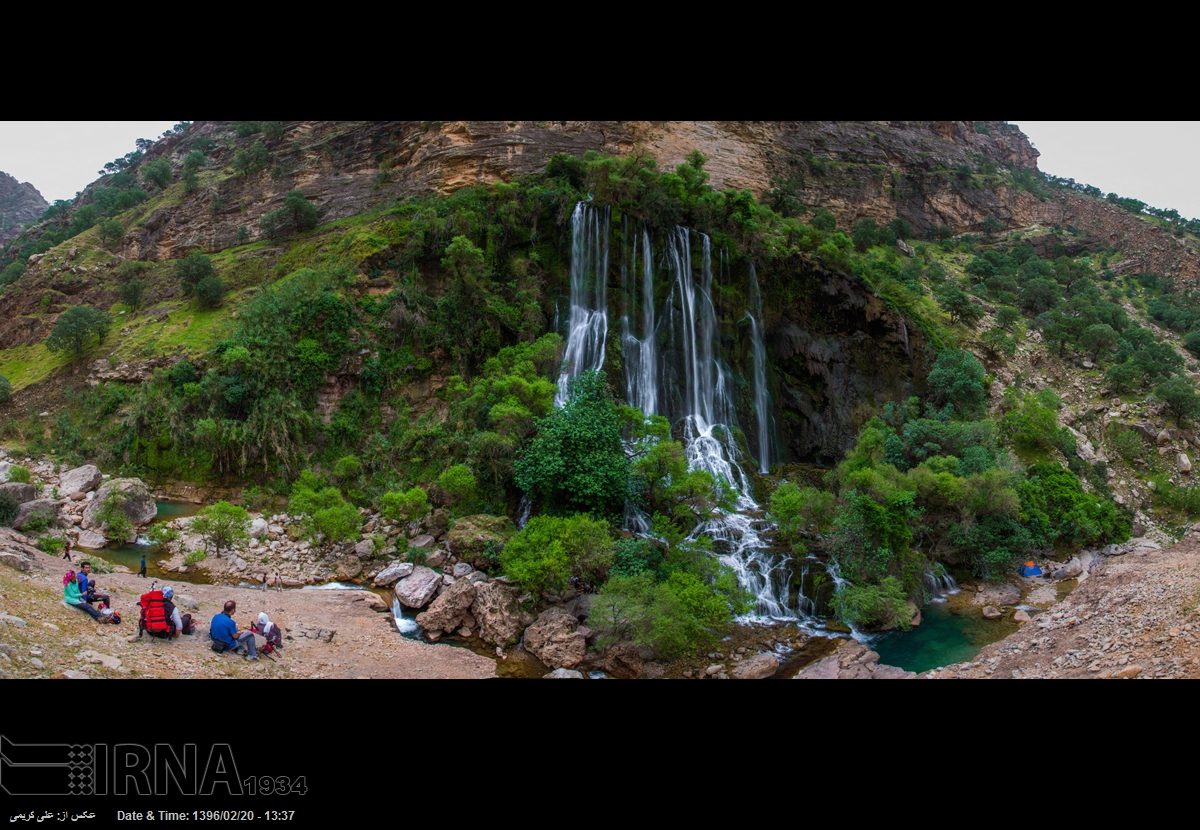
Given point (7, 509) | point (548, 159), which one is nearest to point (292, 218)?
point (548, 159)

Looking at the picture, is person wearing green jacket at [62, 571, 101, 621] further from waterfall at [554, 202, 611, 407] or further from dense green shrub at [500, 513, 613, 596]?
waterfall at [554, 202, 611, 407]

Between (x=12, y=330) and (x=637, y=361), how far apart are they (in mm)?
30750

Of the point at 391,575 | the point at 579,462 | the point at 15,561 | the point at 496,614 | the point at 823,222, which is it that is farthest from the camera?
the point at 823,222

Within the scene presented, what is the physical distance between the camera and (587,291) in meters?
22.8

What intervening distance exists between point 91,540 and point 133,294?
1835cm

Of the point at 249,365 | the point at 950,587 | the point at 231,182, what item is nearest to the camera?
the point at 950,587

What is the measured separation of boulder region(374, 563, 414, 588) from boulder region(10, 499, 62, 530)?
9270mm

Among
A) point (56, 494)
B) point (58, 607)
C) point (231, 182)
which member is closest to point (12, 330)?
point (231, 182)

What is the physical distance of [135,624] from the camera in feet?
28.7

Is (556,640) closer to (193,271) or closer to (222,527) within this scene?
(222,527)

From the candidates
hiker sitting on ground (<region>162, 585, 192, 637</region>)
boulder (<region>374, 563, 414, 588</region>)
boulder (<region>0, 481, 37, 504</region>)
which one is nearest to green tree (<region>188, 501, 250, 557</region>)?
boulder (<region>374, 563, 414, 588</region>)

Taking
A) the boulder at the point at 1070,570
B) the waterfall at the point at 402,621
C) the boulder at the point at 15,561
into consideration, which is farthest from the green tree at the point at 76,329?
the boulder at the point at 1070,570

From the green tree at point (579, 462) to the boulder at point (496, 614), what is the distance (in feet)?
9.81

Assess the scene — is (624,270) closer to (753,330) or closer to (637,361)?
(637,361)
